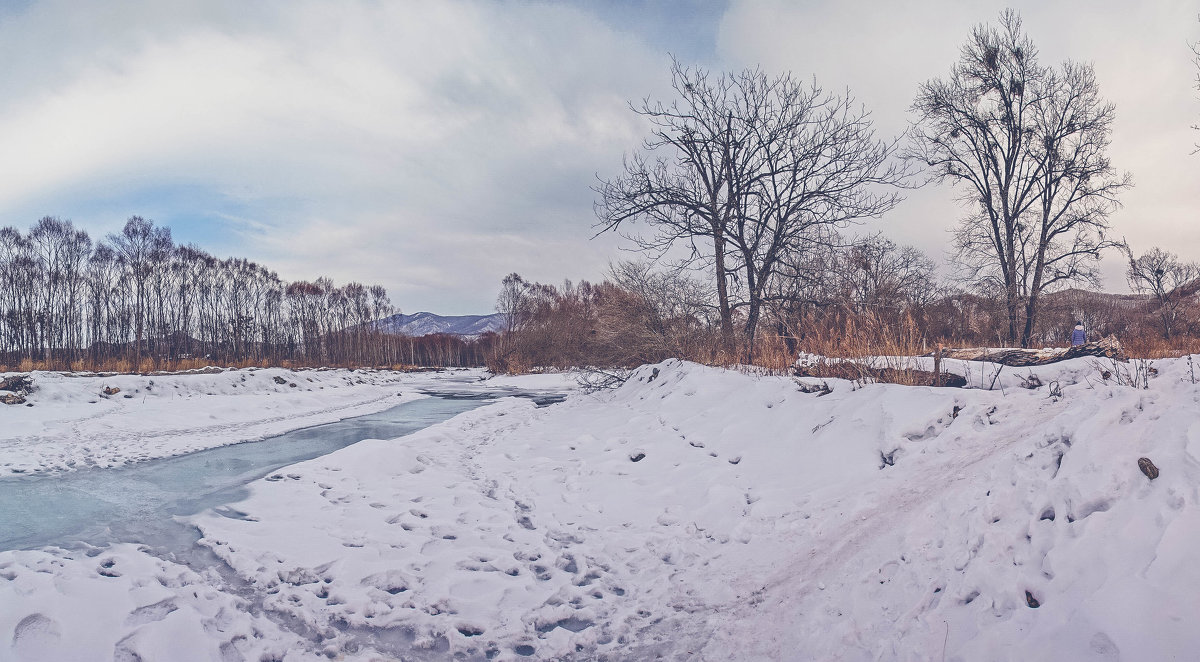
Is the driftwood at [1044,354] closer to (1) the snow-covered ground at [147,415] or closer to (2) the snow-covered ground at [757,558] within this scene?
Answer: (2) the snow-covered ground at [757,558]

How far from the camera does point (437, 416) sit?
13203 mm

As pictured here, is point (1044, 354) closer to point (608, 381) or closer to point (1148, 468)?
point (1148, 468)

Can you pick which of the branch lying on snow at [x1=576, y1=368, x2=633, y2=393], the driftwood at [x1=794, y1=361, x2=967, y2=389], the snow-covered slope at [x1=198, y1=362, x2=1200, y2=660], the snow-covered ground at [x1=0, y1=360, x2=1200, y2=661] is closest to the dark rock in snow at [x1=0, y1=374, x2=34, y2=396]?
the snow-covered slope at [x1=198, y1=362, x2=1200, y2=660]

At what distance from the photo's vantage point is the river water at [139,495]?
409cm

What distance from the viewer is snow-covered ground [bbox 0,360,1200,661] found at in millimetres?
2107

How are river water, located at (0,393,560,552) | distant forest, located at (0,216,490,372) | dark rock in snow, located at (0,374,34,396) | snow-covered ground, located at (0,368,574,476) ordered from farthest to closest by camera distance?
distant forest, located at (0,216,490,372) → dark rock in snow, located at (0,374,34,396) → snow-covered ground, located at (0,368,574,476) → river water, located at (0,393,560,552)

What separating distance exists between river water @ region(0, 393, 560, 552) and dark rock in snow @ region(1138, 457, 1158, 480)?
19.2 feet

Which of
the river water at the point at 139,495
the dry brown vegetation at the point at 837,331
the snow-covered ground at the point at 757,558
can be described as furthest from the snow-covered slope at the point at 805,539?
the dry brown vegetation at the point at 837,331

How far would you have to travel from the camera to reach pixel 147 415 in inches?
461

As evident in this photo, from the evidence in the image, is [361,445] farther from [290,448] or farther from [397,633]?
[397,633]

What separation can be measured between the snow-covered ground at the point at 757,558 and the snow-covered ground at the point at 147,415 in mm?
5053

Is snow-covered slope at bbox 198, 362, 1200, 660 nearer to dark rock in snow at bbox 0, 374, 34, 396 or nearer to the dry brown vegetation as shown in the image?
the dry brown vegetation

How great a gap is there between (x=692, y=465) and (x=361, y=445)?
484 cm

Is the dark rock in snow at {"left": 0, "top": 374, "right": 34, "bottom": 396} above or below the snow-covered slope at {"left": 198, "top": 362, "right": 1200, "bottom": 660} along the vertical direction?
above
